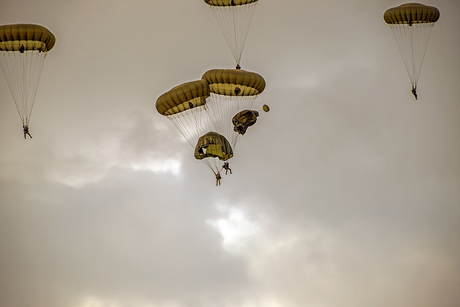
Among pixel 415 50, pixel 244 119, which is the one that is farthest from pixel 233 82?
pixel 415 50

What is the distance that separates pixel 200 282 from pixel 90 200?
13.7m

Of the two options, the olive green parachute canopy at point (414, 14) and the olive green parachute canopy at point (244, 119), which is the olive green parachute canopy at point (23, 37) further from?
the olive green parachute canopy at point (414, 14)

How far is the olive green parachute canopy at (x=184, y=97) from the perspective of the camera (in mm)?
26844

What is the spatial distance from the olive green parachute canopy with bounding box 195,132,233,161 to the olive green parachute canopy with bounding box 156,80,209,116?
2.30 m

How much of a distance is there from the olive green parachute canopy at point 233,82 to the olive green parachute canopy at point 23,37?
9.94m

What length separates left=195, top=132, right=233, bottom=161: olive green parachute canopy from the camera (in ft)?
94.2

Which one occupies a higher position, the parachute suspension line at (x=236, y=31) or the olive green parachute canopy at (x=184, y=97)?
the parachute suspension line at (x=236, y=31)

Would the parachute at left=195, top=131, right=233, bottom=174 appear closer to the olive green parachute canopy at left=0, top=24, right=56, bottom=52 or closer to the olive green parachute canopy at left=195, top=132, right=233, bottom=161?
the olive green parachute canopy at left=195, top=132, right=233, bottom=161

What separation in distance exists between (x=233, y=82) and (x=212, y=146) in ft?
14.2

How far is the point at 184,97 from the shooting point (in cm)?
2688

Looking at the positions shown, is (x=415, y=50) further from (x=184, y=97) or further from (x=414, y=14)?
(x=184, y=97)

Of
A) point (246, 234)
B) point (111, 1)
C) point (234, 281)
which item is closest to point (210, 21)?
point (111, 1)

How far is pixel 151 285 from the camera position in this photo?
4681cm

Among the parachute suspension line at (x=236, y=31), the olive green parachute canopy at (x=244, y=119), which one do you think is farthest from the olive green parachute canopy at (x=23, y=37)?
the parachute suspension line at (x=236, y=31)
